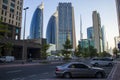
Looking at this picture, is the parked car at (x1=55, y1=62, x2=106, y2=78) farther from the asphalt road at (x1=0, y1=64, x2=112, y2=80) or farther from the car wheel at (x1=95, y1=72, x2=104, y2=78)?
the asphalt road at (x1=0, y1=64, x2=112, y2=80)

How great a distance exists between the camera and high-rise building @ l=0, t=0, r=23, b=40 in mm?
79363

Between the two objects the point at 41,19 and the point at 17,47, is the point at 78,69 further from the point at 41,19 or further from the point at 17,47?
the point at 41,19

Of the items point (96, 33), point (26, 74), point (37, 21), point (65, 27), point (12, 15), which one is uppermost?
Answer: point (37, 21)

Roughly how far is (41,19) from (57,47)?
34.7 meters

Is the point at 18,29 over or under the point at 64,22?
under

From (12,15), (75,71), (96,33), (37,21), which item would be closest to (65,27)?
(37,21)

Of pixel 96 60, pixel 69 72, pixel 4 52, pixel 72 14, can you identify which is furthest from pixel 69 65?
pixel 72 14

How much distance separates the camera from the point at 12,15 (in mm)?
84750

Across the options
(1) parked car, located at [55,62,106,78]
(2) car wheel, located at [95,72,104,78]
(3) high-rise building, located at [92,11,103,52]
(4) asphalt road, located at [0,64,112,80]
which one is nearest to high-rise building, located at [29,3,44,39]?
(3) high-rise building, located at [92,11,103,52]

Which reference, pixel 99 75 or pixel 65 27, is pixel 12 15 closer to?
pixel 99 75

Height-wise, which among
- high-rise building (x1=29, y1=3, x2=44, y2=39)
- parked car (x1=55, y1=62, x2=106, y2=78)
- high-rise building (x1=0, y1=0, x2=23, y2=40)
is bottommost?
parked car (x1=55, y1=62, x2=106, y2=78)

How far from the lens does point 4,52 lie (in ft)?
232

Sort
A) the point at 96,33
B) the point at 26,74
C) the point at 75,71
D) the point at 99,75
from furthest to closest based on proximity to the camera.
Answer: the point at 96,33, the point at 26,74, the point at 99,75, the point at 75,71

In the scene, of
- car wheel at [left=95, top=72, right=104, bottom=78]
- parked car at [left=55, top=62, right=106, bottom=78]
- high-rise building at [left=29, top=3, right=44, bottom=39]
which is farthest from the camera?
high-rise building at [left=29, top=3, right=44, bottom=39]
